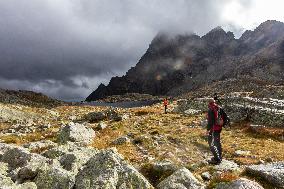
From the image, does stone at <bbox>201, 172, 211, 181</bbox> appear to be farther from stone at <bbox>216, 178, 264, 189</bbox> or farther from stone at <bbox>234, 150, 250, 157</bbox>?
stone at <bbox>234, 150, 250, 157</bbox>

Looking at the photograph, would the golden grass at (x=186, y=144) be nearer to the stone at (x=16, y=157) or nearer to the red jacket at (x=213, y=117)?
the red jacket at (x=213, y=117)

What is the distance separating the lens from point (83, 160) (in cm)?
1748

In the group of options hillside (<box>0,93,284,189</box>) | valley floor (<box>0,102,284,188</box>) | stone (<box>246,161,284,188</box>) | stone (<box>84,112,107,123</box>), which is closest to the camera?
hillside (<box>0,93,284,189</box>)

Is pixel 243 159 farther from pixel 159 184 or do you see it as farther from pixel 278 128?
pixel 278 128

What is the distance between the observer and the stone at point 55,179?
15.1 m

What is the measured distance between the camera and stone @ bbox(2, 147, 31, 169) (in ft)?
61.2

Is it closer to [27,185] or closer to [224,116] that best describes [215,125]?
[224,116]

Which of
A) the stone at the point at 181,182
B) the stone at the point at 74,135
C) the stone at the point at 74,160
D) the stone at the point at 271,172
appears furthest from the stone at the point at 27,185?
the stone at the point at 74,135

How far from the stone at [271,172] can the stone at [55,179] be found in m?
7.67

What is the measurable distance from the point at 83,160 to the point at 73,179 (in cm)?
220

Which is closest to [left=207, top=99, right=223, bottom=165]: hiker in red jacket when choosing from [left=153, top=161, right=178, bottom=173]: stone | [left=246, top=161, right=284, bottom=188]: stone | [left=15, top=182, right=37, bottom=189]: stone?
[left=246, top=161, right=284, bottom=188]: stone

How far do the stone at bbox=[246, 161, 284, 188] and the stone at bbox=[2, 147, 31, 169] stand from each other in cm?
1025

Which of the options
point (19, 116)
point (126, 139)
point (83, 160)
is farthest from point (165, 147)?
point (19, 116)

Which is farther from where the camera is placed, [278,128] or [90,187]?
[278,128]
